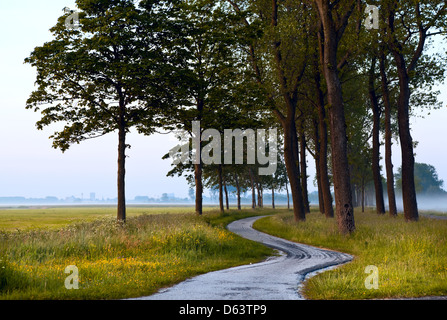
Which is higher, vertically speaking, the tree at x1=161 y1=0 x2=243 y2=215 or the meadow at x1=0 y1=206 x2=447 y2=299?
the tree at x1=161 y1=0 x2=243 y2=215

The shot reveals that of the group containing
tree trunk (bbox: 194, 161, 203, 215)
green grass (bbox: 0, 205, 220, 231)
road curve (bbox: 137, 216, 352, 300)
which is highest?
tree trunk (bbox: 194, 161, 203, 215)

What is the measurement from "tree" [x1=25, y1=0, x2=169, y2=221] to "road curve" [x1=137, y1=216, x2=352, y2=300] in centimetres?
1479

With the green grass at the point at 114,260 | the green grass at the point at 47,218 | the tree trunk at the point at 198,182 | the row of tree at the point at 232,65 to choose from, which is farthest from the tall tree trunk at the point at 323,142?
the green grass at the point at 47,218

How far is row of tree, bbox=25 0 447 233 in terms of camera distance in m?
24.2

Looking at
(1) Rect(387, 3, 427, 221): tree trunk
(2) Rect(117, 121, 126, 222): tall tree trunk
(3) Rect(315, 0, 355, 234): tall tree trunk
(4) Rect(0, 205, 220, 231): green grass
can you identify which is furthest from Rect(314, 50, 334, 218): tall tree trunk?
(4) Rect(0, 205, 220, 231): green grass

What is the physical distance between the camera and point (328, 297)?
9172 millimetres

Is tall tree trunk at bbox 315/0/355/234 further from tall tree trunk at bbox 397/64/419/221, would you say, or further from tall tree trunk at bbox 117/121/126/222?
tall tree trunk at bbox 117/121/126/222

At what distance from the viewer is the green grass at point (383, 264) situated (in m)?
9.59

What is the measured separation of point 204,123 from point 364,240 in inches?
754

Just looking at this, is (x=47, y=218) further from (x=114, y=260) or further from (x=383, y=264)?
(x=383, y=264)

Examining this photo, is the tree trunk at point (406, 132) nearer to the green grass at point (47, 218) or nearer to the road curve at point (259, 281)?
the road curve at point (259, 281)

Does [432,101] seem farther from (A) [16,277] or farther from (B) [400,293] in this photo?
(A) [16,277]

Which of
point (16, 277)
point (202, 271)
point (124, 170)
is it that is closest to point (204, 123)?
point (124, 170)

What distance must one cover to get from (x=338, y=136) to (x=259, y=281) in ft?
40.6
